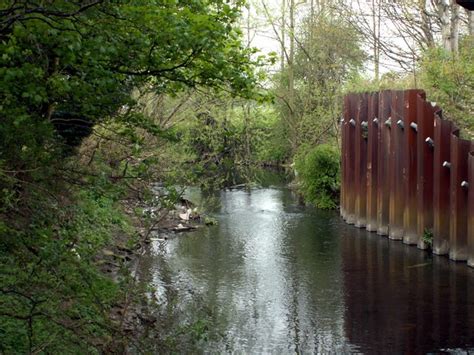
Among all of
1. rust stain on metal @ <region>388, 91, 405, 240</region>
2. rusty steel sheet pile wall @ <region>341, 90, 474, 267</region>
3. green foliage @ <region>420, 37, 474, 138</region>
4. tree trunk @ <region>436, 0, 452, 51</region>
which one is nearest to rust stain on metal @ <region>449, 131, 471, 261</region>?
rusty steel sheet pile wall @ <region>341, 90, 474, 267</region>

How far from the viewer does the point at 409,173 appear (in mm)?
14633

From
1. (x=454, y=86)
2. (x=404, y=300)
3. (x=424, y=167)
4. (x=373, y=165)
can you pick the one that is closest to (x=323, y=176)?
(x=373, y=165)

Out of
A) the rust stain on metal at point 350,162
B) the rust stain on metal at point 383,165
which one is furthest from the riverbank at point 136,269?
the rust stain on metal at point 383,165

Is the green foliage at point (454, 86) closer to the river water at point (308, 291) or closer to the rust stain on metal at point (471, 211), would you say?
the river water at point (308, 291)

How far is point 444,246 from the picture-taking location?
13398 millimetres

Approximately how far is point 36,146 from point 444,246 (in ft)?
30.8

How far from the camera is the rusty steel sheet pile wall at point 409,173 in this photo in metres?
12.6

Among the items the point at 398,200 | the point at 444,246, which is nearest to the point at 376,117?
the point at 398,200

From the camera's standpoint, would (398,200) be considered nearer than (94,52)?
No

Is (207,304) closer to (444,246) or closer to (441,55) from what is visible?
(444,246)

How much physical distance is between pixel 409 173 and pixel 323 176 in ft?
23.7

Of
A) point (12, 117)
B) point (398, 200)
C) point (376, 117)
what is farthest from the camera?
point (376, 117)

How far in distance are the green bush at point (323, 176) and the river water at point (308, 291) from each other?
13.2 ft

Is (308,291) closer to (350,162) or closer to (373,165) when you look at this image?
(373,165)
